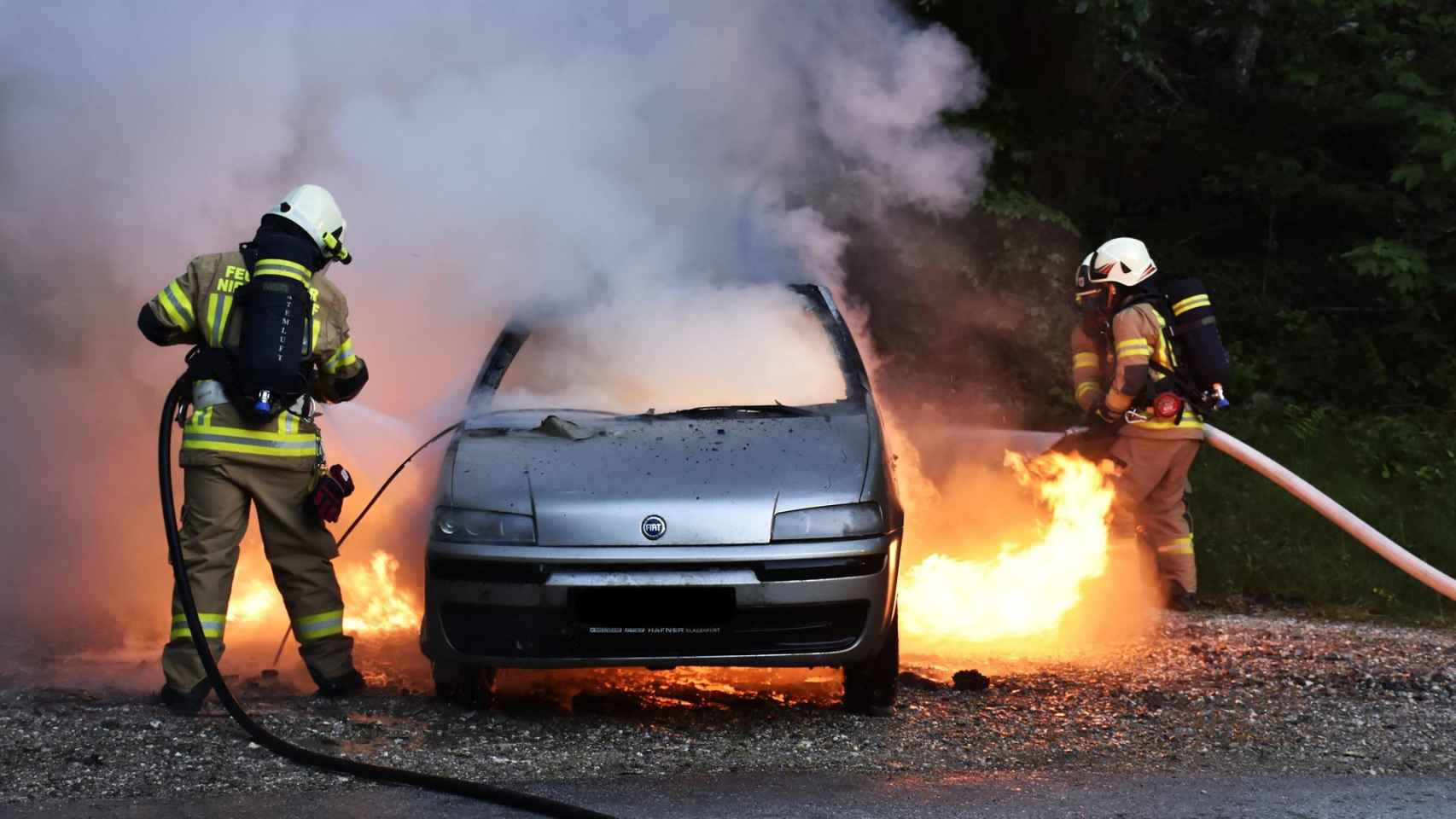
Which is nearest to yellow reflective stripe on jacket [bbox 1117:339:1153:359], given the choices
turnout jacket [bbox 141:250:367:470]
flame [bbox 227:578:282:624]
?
turnout jacket [bbox 141:250:367:470]

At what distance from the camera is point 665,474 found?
507cm

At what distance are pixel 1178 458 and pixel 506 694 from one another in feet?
12.2

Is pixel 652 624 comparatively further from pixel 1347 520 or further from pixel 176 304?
pixel 1347 520

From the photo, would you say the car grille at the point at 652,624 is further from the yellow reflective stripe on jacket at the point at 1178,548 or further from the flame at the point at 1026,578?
the yellow reflective stripe on jacket at the point at 1178,548

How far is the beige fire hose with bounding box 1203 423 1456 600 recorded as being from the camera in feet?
23.8

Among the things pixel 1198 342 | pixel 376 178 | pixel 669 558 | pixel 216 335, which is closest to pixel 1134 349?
pixel 1198 342

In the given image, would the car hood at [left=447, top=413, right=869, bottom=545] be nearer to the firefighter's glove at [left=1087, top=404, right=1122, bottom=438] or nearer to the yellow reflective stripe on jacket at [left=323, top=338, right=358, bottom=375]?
the yellow reflective stripe on jacket at [left=323, top=338, right=358, bottom=375]

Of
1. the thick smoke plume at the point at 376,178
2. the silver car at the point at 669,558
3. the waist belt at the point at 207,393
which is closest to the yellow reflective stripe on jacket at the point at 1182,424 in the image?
the thick smoke plume at the point at 376,178

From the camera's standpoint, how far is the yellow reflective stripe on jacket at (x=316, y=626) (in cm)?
568

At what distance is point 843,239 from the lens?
9.02 metres

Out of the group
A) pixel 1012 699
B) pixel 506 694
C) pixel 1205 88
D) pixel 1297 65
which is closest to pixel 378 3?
pixel 506 694

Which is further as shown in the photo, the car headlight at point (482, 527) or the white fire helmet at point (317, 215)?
the white fire helmet at point (317, 215)

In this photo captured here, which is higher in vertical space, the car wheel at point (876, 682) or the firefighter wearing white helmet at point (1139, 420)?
the firefighter wearing white helmet at point (1139, 420)

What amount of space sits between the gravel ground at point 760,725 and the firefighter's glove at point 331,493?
Result: 656 millimetres
